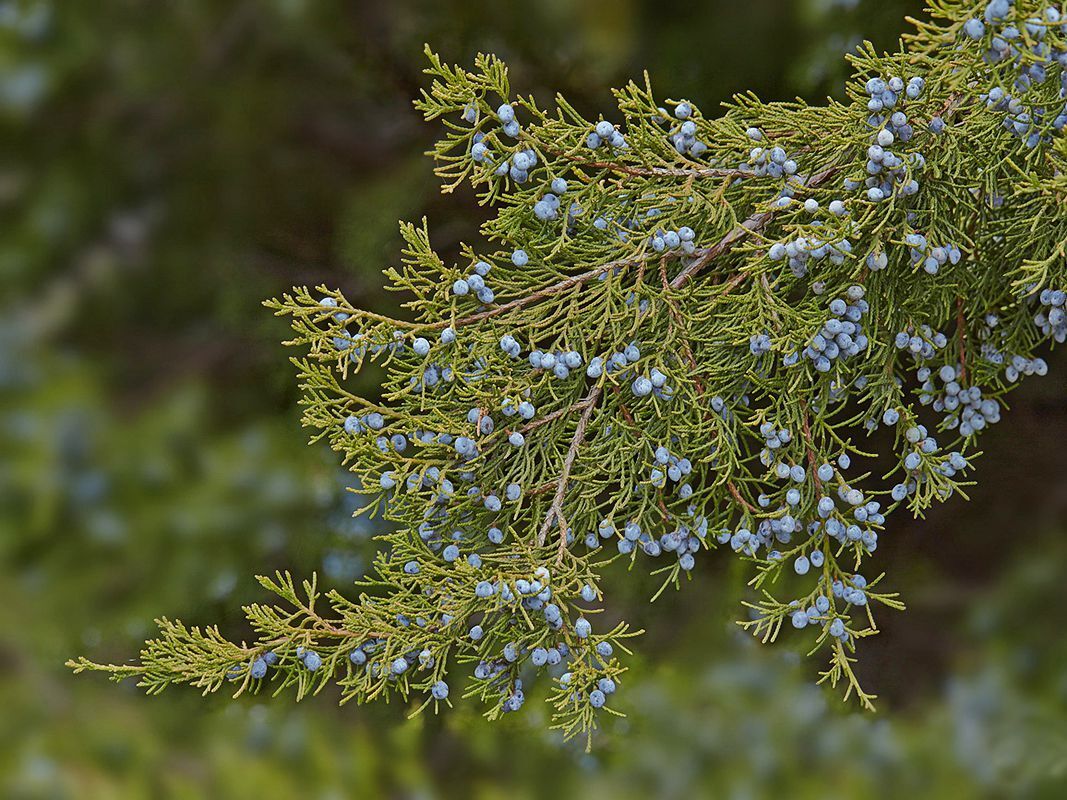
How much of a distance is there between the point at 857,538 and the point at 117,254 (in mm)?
1474

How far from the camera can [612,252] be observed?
771mm

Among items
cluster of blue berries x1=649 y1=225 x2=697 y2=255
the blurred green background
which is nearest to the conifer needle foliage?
cluster of blue berries x1=649 y1=225 x2=697 y2=255

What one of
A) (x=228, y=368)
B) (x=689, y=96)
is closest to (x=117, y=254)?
(x=228, y=368)

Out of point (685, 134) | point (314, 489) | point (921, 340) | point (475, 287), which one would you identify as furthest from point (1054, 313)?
point (314, 489)

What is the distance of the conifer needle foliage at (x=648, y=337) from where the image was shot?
71 centimetres

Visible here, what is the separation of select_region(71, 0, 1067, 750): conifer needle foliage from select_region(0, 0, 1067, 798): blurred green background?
0.53m

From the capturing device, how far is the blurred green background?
4.40 ft

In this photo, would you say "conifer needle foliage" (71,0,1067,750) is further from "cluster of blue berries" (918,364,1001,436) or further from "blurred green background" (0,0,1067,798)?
"blurred green background" (0,0,1067,798)

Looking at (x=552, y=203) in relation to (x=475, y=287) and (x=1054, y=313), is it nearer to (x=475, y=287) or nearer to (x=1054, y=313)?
(x=475, y=287)

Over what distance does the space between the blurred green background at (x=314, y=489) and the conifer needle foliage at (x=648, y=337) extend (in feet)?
1.75

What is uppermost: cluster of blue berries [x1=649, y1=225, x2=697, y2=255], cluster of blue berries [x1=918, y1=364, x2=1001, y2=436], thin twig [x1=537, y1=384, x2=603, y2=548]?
cluster of blue berries [x1=649, y1=225, x2=697, y2=255]

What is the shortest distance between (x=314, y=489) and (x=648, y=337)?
0.88 meters

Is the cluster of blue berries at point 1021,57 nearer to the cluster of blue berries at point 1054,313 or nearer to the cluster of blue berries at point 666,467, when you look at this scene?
the cluster of blue berries at point 1054,313

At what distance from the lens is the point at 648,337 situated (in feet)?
2.58
